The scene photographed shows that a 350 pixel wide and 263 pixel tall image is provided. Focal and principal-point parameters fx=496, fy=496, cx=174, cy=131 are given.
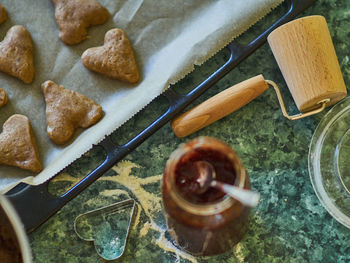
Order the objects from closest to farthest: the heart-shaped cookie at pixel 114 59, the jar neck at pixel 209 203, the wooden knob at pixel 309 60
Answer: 1. the jar neck at pixel 209 203
2. the wooden knob at pixel 309 60
3. the heart-shaped cookie at pixel 114 59

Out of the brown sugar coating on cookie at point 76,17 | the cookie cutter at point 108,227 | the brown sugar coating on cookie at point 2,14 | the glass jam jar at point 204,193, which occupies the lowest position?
the cookie cutter at point 108,227

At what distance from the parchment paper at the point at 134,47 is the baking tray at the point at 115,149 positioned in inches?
1.0

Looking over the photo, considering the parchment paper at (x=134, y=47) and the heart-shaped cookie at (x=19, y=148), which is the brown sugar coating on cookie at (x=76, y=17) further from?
the heart-shaped cookie at (x=19, y=148)

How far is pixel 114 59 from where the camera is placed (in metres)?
1.06

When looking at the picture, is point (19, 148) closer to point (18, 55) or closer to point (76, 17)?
point (18, 55)

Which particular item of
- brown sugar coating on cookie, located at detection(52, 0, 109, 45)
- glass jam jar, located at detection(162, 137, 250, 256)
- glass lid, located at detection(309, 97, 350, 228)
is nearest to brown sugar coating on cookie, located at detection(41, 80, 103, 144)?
brown sugar coating on cookie, located at detection(52, 0, 109, 45)

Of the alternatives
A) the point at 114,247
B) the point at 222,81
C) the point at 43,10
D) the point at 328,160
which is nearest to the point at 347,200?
the point at 328,160

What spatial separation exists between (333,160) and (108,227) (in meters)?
0.49

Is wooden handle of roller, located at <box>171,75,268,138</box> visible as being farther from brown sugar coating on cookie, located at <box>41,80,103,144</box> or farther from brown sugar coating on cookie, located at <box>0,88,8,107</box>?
brown sugar coating on cookie, located at <box>0,88,8,107</box>

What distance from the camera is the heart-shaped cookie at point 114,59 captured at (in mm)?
1057

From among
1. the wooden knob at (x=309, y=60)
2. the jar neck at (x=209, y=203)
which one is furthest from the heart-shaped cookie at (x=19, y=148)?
the wooden knob at (x=309, y=60)

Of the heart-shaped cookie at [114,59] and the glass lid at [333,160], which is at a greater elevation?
the heart-shaped cookie at [114,59]

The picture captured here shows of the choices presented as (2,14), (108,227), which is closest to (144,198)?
(108,227)

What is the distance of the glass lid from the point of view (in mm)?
1004
